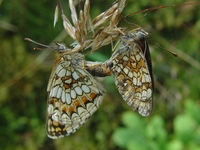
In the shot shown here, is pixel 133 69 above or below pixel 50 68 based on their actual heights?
above

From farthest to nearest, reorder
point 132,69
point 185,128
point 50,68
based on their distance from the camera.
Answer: point 50,68, point 185,128, point 132,69

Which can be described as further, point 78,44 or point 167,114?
point 167,114

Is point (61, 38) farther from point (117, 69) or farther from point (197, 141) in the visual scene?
point (117, 69)

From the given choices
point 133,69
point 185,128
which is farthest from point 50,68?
point 133,69

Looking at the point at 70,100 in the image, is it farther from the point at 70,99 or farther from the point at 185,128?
the point at 185,128

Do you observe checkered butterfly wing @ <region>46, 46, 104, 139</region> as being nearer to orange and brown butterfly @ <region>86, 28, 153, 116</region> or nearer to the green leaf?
orange and brown butterfly @ <region>86, 28, 153, 116</region>

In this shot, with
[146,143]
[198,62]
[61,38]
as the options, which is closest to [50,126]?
[146,143]

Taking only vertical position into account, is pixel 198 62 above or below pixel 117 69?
below
